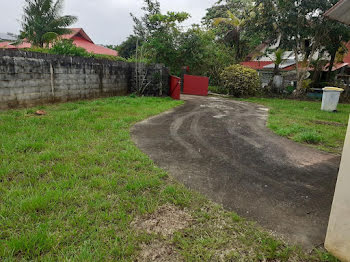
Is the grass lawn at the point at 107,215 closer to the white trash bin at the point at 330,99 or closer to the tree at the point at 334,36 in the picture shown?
the white trash bin at the point at 330,99

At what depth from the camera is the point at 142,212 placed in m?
2.22

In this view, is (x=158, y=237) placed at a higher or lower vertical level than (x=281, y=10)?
lower

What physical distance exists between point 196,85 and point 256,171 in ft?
43.3

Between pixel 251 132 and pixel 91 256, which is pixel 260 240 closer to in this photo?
pixel 91 256

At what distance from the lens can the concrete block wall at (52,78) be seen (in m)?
6.23

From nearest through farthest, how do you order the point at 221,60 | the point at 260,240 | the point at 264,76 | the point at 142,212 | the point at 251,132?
the point at 260,240 < the point at 142,212 < the point at 251,132 < the point at 221,60 < the point at 264,76

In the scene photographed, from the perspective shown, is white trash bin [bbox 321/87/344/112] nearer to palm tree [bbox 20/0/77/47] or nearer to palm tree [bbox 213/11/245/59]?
palm tree [bbox 213/11/245/59]

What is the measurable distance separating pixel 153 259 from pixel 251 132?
4.60 m

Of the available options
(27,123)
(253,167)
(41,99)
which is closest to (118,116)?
(27,123)

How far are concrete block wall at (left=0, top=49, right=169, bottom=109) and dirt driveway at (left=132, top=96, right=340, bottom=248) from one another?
13.6ft

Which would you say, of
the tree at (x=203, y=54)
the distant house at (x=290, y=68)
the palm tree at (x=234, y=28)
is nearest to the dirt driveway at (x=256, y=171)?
the tree at (x=203, y=54)

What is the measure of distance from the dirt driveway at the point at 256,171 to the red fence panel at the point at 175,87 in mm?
6258

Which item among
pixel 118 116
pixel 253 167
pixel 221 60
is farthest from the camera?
pixel 221 60

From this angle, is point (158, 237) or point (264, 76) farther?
point (264, 76)
